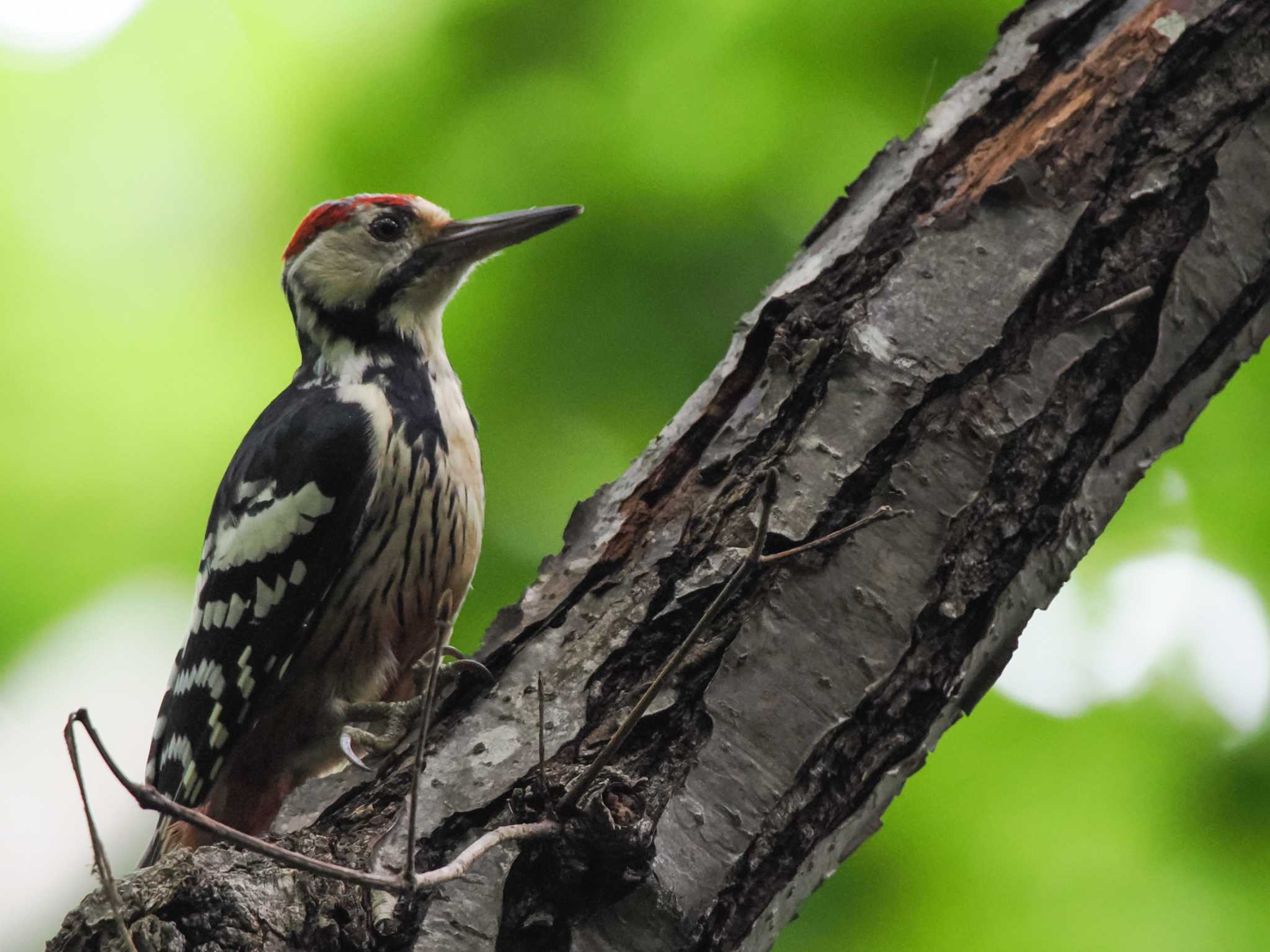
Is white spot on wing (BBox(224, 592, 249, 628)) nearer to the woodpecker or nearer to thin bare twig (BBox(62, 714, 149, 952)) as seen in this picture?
the woodpecker

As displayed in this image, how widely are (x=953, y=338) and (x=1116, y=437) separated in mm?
281

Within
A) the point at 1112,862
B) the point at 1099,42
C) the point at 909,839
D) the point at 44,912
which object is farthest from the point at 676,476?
the point at 44,912

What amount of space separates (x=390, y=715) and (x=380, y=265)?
1233mm

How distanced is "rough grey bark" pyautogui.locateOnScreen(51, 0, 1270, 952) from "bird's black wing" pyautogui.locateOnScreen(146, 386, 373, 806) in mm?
871

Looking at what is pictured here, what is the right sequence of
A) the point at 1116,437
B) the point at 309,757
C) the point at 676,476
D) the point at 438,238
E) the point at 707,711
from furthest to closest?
1. the point at 438,238
2. the point at 309,757
3. the point at 676,476
4. the point at 1116,437
5. the point at 707,711

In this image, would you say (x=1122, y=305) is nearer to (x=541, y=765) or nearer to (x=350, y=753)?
(x=541, y=765)

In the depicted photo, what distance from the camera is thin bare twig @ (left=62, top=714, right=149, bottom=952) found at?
1311mm

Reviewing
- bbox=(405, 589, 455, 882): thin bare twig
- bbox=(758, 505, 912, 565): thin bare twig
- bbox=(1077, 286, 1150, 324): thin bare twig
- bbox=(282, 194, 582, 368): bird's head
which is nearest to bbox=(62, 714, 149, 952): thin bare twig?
bbox=(405, 589, 455, 882): thin bare twig

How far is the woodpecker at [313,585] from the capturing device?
263cm

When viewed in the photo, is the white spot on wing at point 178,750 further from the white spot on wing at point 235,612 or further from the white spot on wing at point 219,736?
the white spot on wing at point 235,612

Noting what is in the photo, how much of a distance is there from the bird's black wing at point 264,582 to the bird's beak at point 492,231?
508 millimetres

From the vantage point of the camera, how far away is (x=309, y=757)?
105 inches

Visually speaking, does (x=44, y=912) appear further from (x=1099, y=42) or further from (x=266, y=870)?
(x=1099, y=42)

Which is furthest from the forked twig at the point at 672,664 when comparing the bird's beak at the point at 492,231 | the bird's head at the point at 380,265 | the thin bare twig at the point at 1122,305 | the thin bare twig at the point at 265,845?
the bird's head at the point at 380,265
